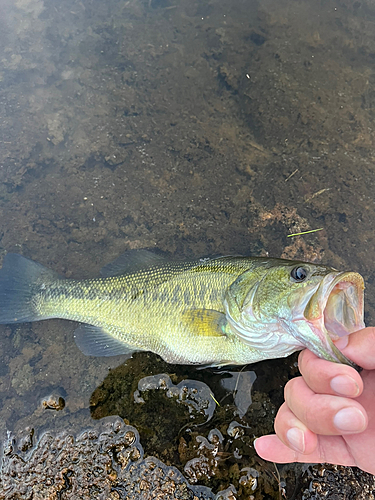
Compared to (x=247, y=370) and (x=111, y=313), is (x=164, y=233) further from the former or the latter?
(x=247, y=370)

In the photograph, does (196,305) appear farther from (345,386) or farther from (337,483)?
(337,483)

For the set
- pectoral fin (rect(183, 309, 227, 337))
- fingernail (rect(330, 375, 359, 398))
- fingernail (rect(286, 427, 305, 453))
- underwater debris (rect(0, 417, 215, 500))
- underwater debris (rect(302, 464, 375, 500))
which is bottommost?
underwater debris (rect(0, 417, 215, 500))

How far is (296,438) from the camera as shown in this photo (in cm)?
157

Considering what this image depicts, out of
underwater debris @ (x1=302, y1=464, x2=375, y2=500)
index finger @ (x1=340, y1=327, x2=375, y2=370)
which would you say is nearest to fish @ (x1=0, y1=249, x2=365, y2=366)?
index finger @ (x1=340, y1=327, x2=375, y2=370)

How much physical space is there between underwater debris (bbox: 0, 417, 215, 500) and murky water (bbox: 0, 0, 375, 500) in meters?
0.10

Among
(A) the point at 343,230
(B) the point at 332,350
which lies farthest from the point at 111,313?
(A) the point at 343,230

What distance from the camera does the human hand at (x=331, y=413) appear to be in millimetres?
1417

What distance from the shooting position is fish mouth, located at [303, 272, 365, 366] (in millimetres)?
1745

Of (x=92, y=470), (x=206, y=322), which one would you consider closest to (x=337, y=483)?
(x=206, y=322)

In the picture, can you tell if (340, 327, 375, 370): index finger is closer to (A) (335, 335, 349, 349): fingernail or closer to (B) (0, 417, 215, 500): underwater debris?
(A) (335, 335, 349, 349): fingernail

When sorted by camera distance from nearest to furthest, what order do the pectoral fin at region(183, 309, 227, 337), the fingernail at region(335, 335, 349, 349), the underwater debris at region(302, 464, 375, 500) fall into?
the fingernail at region(335, 335, 349, 349), the underwater debris at region(302, 464, 375, 500), the pectoral fin at region(183, 309, 227, 337)

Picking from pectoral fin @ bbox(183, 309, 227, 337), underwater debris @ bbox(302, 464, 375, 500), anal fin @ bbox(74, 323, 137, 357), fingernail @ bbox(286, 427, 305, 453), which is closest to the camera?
fingernail @ bbox(286, 427, 305, 453)

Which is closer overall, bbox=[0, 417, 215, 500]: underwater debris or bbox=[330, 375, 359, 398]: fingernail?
bbox=[330, 375, 359, 398]: fingernail

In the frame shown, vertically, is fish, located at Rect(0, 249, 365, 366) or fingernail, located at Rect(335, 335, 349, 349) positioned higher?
A: fingernail, located at Rect(335, 335, 349, 349)
